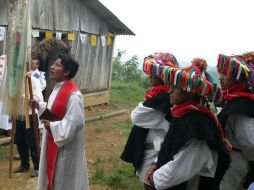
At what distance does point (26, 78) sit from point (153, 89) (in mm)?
1755

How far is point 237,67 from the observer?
345cm

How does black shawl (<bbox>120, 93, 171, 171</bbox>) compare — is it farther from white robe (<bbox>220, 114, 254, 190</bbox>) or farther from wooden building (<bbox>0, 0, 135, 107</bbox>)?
wooden building (<bbox>0, 0, 135, 107</bbox>)

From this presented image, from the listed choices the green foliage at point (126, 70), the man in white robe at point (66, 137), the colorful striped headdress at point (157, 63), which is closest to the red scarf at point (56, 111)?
the man in white robe at point (66, 137)

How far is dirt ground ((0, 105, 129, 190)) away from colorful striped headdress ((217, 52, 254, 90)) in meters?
2.98

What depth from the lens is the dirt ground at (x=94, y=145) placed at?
5.72m

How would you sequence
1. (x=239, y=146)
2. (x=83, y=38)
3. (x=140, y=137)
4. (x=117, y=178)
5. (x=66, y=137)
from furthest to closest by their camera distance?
(x=83, y=38), (x=117, y=178), (x=66, y=137), (x=140, y=137), (x=239, y=146)

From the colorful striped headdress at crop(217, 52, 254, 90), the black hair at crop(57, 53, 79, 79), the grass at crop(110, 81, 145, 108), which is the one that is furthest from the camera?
the grass at crop(110, 81, 145, 108)

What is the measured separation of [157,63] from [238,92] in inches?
31.3

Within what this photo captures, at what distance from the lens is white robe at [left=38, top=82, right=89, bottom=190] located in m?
3.87

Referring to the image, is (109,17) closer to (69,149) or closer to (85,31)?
(85,31)

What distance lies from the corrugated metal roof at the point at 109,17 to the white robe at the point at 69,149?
732 centimetres

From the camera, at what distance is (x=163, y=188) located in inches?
107

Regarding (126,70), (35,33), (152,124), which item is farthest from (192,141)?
(126,70)

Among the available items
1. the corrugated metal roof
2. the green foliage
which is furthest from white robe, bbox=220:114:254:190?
the green foliage
